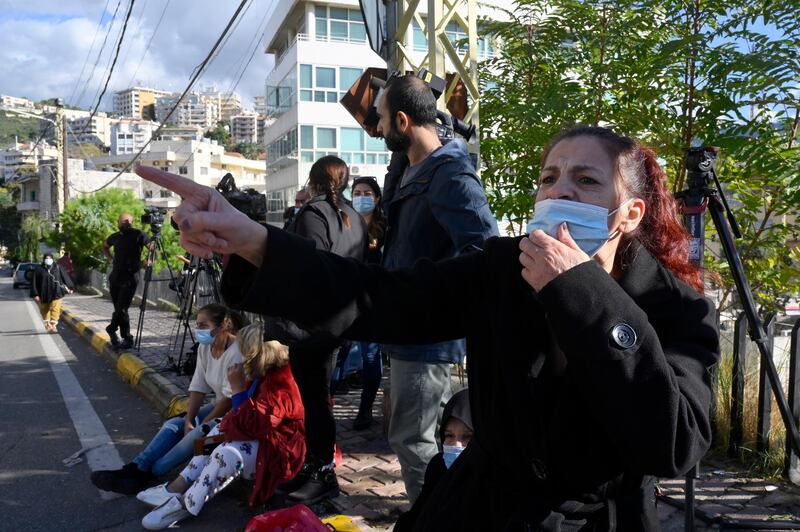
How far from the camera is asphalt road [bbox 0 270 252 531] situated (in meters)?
4.49

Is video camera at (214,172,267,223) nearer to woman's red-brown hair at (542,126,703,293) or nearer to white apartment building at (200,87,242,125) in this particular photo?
woman's red-brown hair at (542,126,703,293)

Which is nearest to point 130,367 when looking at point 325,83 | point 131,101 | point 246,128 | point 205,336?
point 205,336

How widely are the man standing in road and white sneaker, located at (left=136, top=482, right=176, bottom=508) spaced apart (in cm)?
207

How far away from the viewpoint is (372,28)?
5938 millimetres

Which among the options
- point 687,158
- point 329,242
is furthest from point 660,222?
point 329,242

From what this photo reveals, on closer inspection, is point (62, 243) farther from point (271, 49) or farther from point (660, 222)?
point (660, 222)

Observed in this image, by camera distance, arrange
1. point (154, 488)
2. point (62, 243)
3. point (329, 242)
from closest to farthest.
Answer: point (329, 242) → point (154, 488) → point (62, 243)

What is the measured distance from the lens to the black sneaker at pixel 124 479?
187 inches

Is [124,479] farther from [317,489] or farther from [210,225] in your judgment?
[210,225]

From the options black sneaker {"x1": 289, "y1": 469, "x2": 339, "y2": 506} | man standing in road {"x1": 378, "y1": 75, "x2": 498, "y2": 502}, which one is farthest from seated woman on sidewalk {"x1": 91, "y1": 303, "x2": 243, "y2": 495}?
man standing in road {"x1": 378, "y1": 75, "x2": 498, "y2": 502}

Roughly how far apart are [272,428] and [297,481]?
0.37 meters

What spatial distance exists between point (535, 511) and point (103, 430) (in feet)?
19.7

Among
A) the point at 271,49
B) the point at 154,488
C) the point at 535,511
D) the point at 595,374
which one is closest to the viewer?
the point at 595,374

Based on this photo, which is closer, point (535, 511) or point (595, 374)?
point (595, 374)
